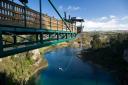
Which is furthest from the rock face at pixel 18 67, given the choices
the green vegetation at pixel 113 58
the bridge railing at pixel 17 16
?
the bridge railing at pixel 17 16

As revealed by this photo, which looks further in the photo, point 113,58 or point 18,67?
point 113,58

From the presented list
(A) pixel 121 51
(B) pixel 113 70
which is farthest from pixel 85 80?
(A) pixel 121 51

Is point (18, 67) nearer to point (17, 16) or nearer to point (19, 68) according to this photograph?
point (19, 68)

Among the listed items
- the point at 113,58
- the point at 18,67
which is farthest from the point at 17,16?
the point at 113,58

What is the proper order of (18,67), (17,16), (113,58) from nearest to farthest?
(17,16) → (18,67) → (113,58)

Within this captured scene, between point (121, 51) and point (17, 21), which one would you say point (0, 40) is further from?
point (121, 51)

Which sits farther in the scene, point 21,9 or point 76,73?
point 76,73

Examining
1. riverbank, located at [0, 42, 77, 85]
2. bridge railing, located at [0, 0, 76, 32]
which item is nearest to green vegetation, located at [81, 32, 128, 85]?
riverbank, located at [0, 42, 77, 85]

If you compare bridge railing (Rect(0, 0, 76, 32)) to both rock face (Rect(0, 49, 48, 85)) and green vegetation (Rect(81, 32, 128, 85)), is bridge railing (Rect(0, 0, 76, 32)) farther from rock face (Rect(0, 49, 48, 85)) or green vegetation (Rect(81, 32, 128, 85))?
green vegetation (Rect(81, 32, 128, 85))
